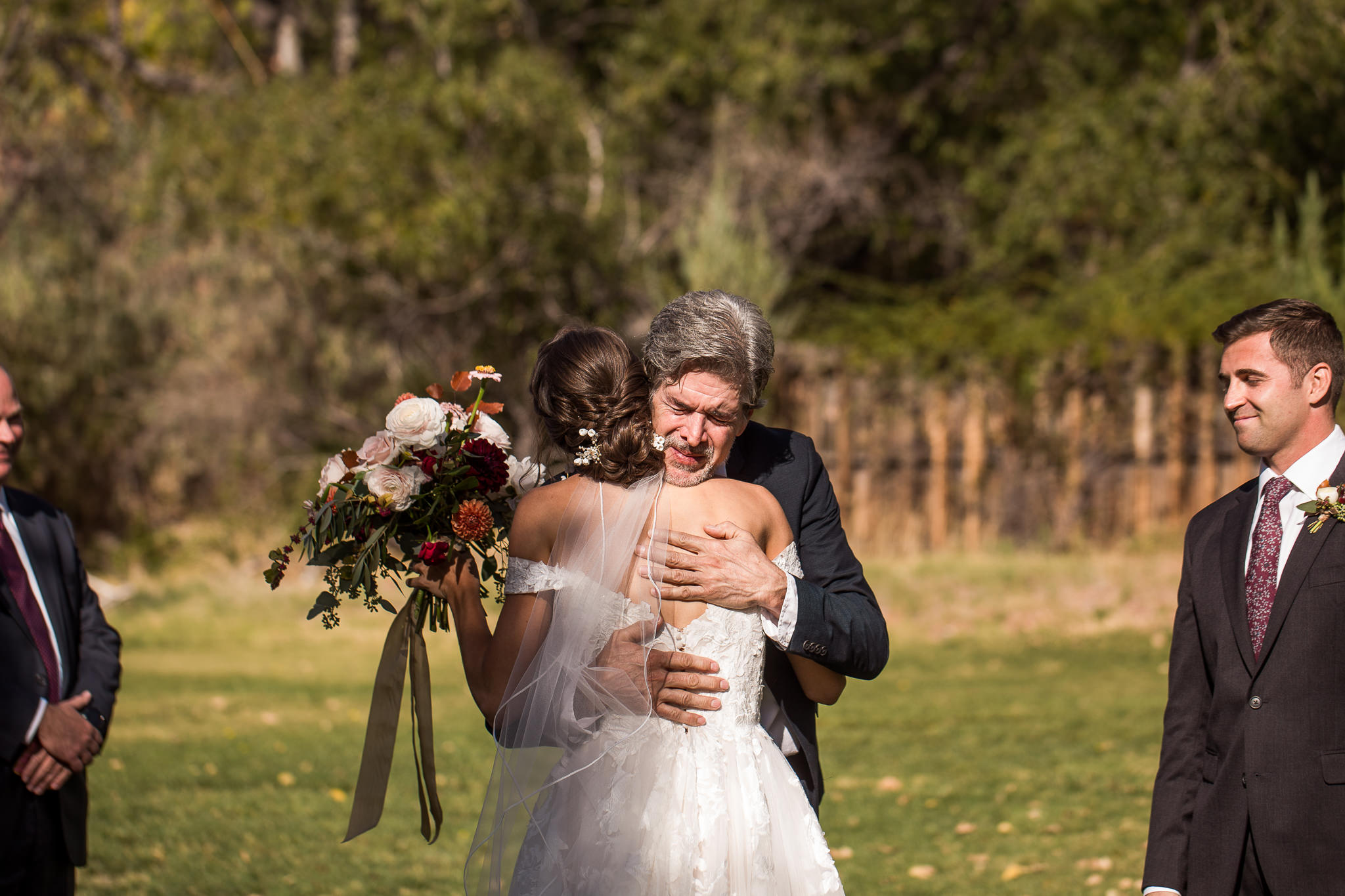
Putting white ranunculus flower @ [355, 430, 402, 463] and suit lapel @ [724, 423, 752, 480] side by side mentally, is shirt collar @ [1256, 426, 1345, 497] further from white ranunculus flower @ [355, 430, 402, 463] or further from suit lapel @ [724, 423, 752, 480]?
white ranunculus flower @ [355, 430, 402, 463]

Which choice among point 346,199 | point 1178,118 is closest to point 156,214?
point 346,199

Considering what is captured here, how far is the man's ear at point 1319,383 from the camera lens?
132 inches

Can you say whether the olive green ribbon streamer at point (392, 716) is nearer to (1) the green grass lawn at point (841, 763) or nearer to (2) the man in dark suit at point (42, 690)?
(2) the man in dark suit at point (42, 690)

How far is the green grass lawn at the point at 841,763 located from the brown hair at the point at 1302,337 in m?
3.45

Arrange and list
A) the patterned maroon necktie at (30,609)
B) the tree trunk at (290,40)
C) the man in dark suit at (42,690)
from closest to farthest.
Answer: the man in dark suit at (42,690) < the patterned maroon necktie at (30,609) < the tree trunk at (290,40)

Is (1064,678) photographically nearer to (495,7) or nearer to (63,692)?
(63,692)

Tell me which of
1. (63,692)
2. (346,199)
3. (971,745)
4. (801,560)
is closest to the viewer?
(801,560)

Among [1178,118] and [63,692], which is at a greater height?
[1178,118]

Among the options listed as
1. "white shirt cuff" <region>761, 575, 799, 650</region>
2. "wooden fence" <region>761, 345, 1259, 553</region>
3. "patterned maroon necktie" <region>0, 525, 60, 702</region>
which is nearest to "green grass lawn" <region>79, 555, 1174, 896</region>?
"wooden fence" <region>761, 345, 1259, 553</region>

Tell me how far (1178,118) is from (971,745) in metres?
14.6

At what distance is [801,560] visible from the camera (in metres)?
3.49

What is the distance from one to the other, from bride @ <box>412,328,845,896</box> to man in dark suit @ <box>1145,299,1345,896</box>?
37.3 inches

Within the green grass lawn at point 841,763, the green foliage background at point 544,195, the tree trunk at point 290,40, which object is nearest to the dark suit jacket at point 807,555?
the green grass lawn at point 841,763

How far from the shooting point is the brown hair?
11.0 ft
